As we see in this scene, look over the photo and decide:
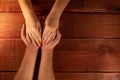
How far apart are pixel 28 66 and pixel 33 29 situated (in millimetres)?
149

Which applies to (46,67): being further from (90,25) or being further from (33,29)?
(90,25)

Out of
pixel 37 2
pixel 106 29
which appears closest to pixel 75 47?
pixel 106 29

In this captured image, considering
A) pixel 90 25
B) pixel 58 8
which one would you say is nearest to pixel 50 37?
pixel 58 8

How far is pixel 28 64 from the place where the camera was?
0.98m

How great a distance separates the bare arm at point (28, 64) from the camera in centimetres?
97

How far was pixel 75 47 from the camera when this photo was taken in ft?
3.63

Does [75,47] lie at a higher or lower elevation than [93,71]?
higher

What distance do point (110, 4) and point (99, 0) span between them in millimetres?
53

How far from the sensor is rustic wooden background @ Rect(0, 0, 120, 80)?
1.09m

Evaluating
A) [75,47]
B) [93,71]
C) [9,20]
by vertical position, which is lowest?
[93,71]

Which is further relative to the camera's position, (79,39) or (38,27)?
(79,39)

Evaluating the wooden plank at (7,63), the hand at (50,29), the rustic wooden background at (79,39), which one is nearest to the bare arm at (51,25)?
the hand at (50,29)

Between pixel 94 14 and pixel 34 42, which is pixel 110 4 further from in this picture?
pixel 34 42

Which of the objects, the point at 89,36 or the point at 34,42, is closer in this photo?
the point at 34,42
